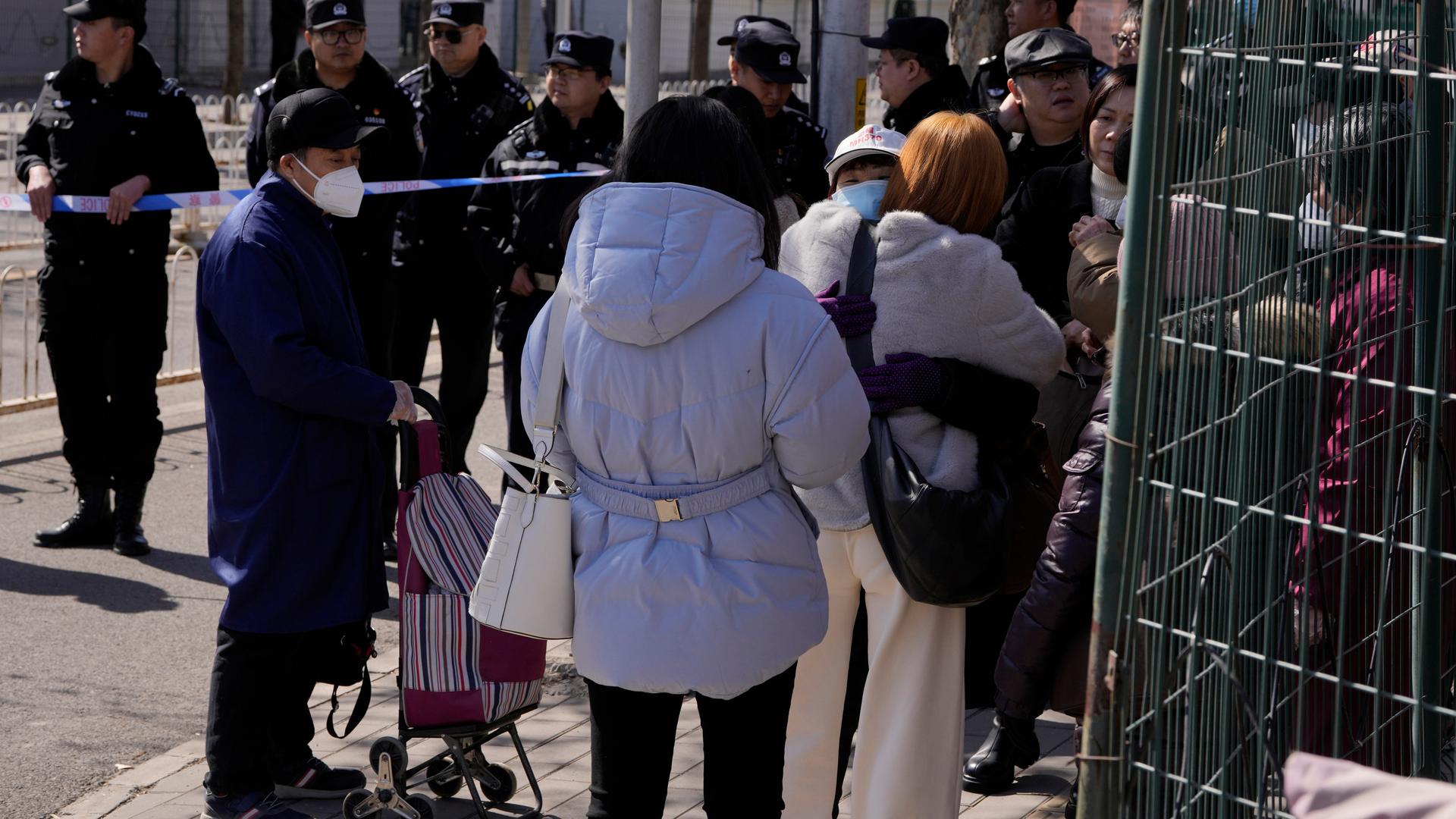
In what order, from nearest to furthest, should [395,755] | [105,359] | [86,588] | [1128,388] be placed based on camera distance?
[1128,388] < [395,755] < [86,588] < [105,359]

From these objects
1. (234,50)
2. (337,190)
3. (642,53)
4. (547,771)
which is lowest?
(547,771)

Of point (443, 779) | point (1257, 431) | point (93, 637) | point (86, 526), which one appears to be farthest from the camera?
point (86, 526)

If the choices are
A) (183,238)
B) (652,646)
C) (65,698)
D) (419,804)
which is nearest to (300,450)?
(419,804)

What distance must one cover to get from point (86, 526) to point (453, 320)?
1.76 metres

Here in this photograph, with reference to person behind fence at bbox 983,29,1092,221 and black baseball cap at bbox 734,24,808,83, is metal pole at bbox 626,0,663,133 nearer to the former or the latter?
person behind fence at bbox 983,29,1092,221

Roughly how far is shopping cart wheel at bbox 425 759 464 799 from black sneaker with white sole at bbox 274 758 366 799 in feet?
0.82

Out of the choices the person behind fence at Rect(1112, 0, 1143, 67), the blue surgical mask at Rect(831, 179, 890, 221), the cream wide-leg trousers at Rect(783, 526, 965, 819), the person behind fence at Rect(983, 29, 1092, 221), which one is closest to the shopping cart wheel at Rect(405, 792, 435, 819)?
the cream wide-leg trousers at Rect(783, 526, 965, 819)

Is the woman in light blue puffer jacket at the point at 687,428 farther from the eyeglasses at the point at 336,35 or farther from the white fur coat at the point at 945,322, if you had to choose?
the eyeglasses at the point at 336,35

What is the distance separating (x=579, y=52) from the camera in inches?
254

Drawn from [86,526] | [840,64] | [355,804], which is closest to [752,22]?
[840,64]

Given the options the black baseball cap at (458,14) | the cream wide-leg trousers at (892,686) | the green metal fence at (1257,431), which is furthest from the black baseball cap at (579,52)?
the green metal fence at (1257,431)

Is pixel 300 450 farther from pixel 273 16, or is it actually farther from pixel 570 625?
pixel 273 16

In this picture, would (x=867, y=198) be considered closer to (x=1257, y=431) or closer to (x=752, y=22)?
(x=1257, y=431)

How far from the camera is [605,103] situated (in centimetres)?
670
